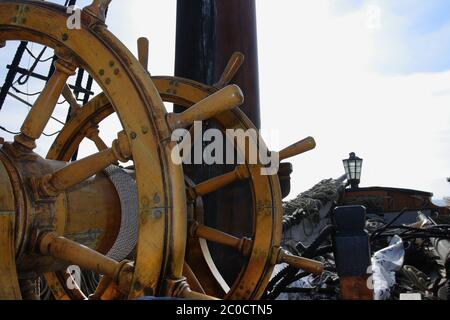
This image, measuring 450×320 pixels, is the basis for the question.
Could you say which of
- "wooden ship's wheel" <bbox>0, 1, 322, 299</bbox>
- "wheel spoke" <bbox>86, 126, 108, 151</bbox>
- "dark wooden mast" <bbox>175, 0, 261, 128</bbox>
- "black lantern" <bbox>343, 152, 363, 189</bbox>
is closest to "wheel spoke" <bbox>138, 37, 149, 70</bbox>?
"wheel spoke" <bbox>86, 126, 108, 151</bbox>

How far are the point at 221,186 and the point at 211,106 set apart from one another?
2.91 feet

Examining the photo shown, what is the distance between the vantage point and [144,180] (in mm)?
892

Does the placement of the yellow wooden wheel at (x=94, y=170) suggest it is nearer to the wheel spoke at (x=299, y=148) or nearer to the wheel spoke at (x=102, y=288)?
the wheel spoke at (x=102, y=288)

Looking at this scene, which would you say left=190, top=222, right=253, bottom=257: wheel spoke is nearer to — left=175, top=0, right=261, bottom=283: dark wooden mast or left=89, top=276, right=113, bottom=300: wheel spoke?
left=89, top=276, right=113, bottom=300: wheel spoke

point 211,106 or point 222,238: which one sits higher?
point 211,106

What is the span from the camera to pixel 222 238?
174cm

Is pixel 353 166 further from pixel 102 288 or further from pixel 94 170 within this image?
pixel 94 170

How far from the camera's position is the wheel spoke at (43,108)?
106cm

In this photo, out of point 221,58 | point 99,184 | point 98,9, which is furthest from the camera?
point 221,58

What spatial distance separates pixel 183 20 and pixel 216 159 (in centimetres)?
90

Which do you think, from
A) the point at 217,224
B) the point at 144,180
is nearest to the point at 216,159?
the point at 217,224

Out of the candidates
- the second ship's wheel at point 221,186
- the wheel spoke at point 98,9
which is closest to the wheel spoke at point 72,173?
the wheel spoke at point 98,9

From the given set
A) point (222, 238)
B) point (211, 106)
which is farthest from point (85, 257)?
point (222, 238)

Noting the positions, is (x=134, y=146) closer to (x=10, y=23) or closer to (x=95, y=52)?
(x=95, y=52)
